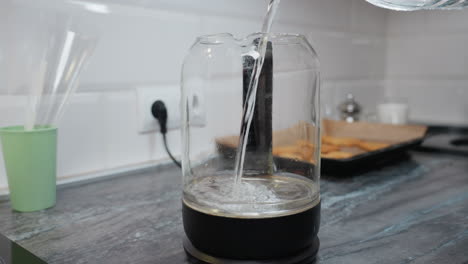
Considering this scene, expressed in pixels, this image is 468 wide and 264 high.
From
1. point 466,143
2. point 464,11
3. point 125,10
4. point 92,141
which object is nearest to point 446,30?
point 464,11

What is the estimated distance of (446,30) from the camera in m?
1.50

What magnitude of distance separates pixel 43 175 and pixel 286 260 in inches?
15.0

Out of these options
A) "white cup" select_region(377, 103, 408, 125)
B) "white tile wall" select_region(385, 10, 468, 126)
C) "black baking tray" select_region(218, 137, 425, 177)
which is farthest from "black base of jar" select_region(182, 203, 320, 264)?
"white tile wall" select_region(385, 10, 468, 126)

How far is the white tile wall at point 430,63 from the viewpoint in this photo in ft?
4.86

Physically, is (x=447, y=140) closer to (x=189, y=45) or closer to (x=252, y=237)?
(x=189, y=45)

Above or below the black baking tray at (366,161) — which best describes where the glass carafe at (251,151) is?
above

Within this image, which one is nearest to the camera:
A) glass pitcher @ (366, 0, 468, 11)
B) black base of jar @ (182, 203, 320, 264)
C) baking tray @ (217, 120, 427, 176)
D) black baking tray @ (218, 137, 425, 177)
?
black base of jar @ (182, 203, 320, 264)

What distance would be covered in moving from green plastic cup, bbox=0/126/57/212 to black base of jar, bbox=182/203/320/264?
0.90 feet

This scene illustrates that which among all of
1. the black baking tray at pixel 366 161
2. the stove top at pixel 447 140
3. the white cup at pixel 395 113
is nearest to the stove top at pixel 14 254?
the black baking tray at pixel 366 161

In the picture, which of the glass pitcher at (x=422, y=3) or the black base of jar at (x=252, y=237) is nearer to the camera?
the black base of jar at (x=252, y=237)

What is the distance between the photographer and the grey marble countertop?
491 millimetres

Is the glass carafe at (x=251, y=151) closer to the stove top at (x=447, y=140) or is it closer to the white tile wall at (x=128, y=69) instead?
the white tile wall at (x=128, y=69)

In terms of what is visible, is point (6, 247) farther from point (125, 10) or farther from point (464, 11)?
point (464, 11)

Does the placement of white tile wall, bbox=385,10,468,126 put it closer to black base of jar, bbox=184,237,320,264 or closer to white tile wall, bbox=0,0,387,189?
white tile wall, bbox=0,0,387,189
